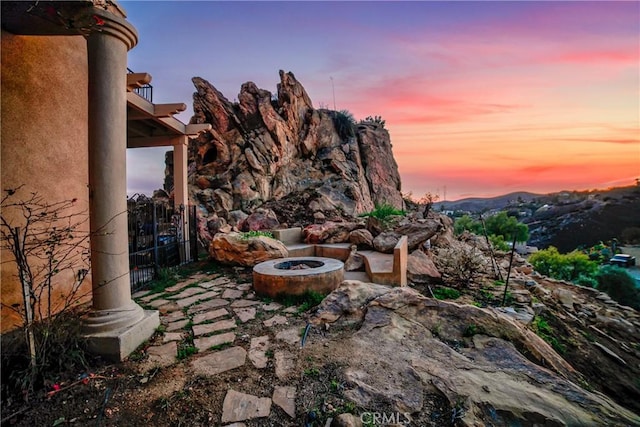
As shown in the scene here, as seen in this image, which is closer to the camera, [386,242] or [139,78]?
[139,78]

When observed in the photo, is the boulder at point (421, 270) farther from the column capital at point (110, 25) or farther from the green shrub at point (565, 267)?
the green shrub at point (565, 267)

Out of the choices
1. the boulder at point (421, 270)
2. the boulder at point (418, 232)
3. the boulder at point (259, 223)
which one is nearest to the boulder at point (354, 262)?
the boulder at point (421, 270)

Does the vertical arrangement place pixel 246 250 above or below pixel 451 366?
above

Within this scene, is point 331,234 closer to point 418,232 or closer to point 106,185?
point 418,232

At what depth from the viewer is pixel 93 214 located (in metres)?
3.02

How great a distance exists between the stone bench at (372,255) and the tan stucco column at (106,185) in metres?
4.29

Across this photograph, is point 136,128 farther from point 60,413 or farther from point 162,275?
point 60,413

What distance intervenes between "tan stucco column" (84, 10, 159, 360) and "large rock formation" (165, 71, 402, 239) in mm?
9147

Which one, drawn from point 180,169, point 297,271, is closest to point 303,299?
point 297,271

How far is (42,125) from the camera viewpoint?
11.4 feet

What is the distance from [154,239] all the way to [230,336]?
3.80 m

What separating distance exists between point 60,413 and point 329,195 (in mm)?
13873

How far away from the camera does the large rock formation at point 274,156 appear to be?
46.6 ft

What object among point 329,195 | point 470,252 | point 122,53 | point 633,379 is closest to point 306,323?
point 122,53
